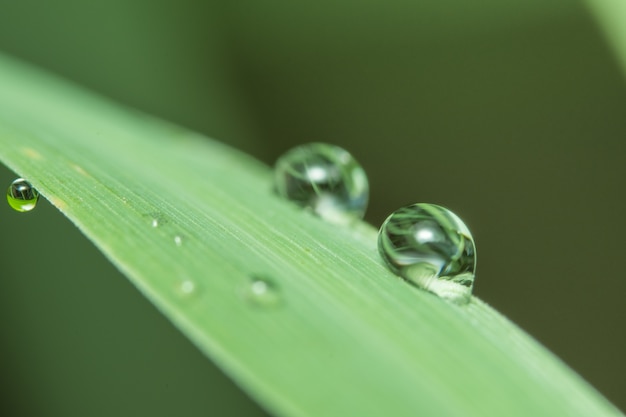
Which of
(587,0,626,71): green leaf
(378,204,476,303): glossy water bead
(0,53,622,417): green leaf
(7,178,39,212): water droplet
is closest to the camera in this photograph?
(0,53,622,417): green leaf

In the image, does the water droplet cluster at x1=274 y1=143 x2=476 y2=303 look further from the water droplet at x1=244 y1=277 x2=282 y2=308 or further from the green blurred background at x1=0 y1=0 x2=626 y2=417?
the green blurred background at x1=0 y1=0 x2=626 y2=417

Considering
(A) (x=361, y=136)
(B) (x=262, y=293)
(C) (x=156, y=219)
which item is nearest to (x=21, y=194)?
(C) (x=156, y=219)

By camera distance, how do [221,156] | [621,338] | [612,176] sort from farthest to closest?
[612,176] < [621,338] < [221,156]

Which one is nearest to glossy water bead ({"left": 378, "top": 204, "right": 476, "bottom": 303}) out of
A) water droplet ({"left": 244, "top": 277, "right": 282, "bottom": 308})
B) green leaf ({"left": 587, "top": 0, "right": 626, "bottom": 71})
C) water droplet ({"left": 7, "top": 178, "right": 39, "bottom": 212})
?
water droplet ({"left": 244, "top": 277, "right": 282, "bottom": 308})

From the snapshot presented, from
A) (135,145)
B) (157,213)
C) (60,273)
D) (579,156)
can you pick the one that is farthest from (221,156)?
(579,156)

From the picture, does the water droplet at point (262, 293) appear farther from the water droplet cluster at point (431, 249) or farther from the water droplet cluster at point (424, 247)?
the water droplet cluster at point (431, 249)

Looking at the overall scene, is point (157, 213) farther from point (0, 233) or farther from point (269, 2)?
point (269, 2)
